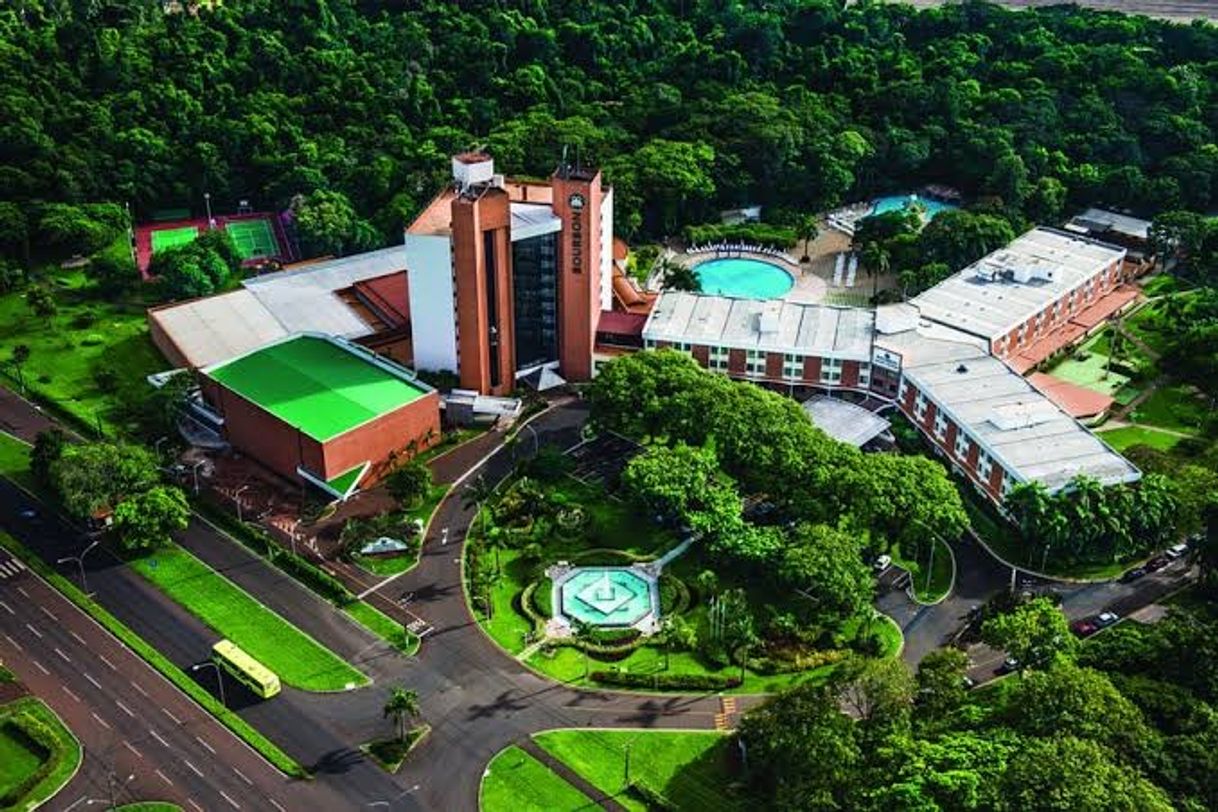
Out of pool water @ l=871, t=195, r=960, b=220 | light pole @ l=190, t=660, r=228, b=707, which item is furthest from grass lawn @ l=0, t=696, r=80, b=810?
pool water @ l=871, t=195, r=960, b=220

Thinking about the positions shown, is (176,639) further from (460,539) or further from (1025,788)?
(1025,788)

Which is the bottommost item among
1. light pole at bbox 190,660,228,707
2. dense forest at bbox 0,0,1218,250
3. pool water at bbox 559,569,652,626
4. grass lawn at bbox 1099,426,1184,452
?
light pole at bbox 190,660,228,707

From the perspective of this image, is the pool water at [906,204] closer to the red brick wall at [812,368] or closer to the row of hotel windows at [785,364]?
the row of hotel windows at [785,364]

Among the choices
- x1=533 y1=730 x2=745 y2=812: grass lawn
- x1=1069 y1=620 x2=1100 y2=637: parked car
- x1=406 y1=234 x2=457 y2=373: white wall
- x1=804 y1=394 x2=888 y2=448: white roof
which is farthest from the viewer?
x1=406 y1=234 x2=457 y2=373: white wall

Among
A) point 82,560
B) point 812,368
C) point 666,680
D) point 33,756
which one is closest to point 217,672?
point 33,756

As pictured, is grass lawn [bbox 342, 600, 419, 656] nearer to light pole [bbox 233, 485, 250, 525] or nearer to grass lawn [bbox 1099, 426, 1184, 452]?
light pole [bbox 233, 485, 250, 525]

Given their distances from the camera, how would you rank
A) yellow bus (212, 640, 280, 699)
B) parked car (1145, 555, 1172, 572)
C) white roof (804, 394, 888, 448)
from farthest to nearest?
white roof (804, 394, 888, 448)
parked car (1145, 555, 1172, 572)
yellow bus (212, 640, 280, 699)
